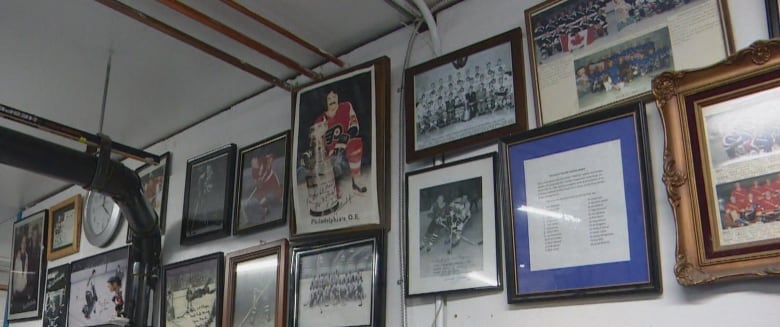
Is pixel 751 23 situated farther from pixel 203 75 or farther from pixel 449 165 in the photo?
pixel 203 75

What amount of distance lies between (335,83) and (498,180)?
Result: 61 centimetres

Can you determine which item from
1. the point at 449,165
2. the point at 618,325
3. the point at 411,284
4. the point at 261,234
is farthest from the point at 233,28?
the point at 618,325

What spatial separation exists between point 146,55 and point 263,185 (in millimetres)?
505

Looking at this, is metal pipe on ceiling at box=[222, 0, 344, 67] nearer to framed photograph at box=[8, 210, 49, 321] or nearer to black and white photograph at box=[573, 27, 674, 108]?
black and white photograph at box=[573, 27, 674, 108]

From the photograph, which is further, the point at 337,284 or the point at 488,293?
the point at 337,284

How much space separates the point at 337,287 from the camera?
172 centimetres

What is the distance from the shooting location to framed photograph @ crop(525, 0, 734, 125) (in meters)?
1.22

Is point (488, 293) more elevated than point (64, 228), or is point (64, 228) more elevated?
point (64, 228)

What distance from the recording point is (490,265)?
4.65ft

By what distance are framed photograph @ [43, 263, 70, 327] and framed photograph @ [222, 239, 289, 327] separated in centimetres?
111

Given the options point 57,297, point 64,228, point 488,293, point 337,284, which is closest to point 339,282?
point 337,284

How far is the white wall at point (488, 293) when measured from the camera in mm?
1105

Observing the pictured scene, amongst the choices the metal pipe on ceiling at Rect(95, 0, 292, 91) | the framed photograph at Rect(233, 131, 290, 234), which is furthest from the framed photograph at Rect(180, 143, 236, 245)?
the metal pipe on ceiling at Rect(95, 0, 292, 91)

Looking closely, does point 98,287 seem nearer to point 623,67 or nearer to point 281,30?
point 281,30
